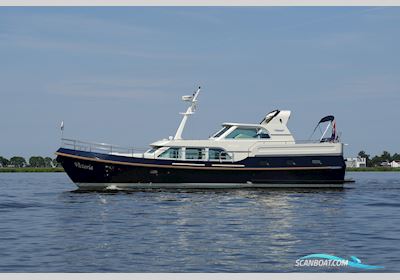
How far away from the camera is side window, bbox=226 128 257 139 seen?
145ft

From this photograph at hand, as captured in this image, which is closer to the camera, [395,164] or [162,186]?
[162,186]

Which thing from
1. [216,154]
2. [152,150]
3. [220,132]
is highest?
[220,132]

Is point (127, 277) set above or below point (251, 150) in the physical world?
below

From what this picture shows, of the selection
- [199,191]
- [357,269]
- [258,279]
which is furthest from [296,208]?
[258,279]

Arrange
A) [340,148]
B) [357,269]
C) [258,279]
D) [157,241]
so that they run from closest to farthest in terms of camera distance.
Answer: [258,279] → [357,269] → [157,241] → [340,148]

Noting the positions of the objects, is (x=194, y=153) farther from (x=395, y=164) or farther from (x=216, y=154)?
(x=395, y=164)

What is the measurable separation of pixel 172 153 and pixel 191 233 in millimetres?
21334

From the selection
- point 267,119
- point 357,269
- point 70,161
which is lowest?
point 357,269

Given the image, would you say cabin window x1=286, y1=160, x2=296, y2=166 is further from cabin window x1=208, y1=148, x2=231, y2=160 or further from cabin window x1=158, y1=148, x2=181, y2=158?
cabin window x1=158, y1=148, x2=181, y2=158

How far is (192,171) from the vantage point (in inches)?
1672

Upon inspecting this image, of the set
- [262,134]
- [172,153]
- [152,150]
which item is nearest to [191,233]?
[172,153]

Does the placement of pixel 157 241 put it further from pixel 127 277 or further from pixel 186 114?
pixel 186 114

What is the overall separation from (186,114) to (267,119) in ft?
18.1

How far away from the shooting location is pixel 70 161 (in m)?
42.2
